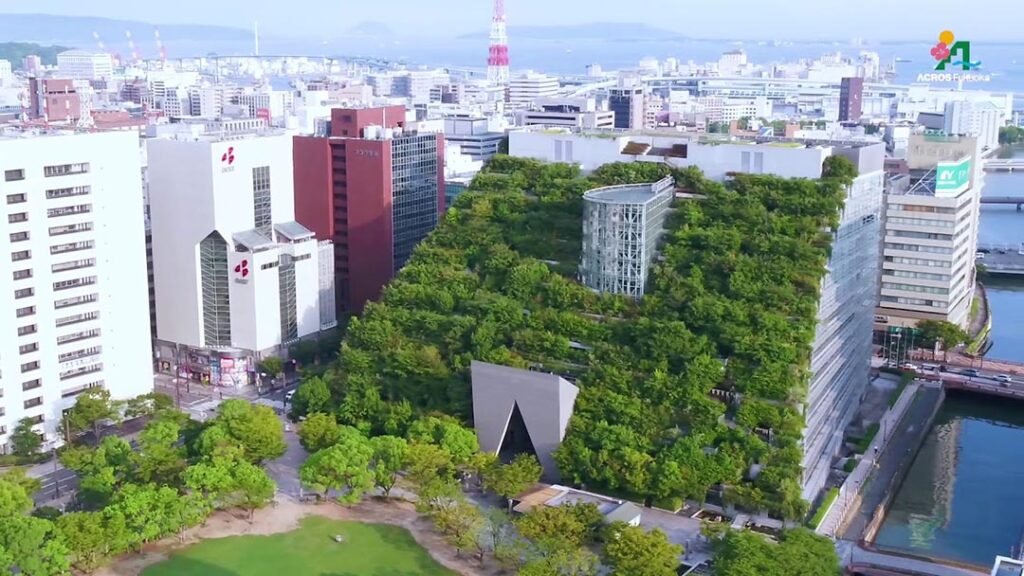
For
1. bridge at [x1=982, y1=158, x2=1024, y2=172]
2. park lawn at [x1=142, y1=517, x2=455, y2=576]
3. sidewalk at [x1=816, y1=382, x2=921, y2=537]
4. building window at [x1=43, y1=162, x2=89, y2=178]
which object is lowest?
sidewalk at [x1=816, y1=382, x2=921, y2=537]

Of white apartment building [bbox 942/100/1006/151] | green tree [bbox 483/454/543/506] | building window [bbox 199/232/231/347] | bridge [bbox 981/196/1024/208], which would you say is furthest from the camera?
white apartment building [bbox 942/100/1006/151]

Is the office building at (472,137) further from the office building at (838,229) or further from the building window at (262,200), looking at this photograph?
the office building at (838,229)

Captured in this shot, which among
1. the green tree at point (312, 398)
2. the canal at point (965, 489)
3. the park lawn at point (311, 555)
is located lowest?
the canal at point (965, 489)

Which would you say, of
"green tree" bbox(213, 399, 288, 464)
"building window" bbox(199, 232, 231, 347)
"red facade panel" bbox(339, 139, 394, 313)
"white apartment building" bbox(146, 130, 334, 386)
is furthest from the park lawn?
"red facade panel" bbox(339, 139, 394, 313)

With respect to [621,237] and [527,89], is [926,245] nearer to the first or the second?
[621,237]

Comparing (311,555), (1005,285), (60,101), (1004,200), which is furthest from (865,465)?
(60,101)

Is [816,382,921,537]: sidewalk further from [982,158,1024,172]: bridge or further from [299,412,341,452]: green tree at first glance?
[982,158,1024,172]: bridge

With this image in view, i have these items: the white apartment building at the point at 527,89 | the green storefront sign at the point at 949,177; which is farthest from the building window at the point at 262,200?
the white apartment building at the point at 527,89
